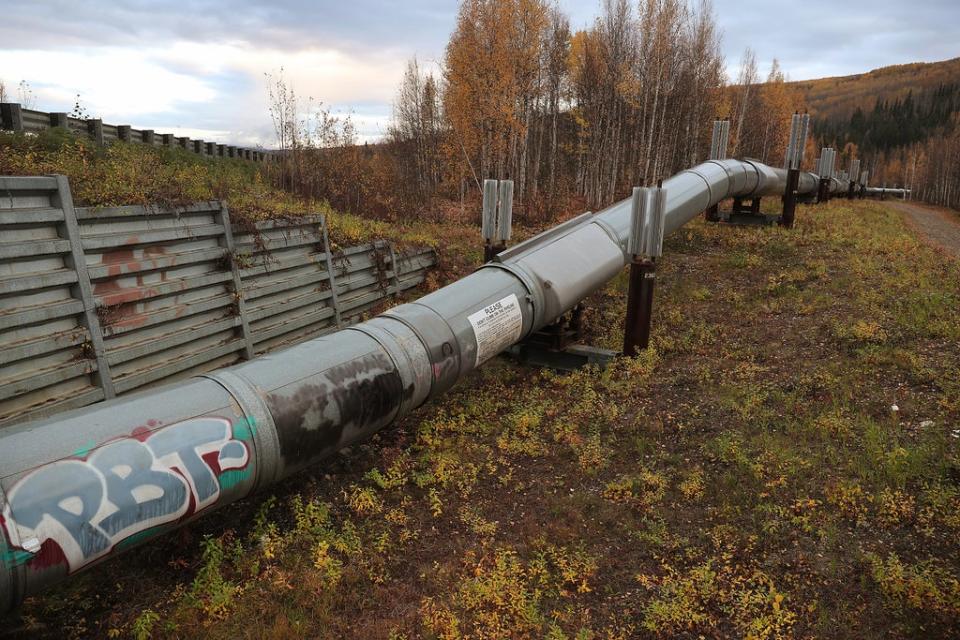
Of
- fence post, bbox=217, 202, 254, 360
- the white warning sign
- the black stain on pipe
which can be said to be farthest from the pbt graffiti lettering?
fence post, bbox=217, 202, 254, 360

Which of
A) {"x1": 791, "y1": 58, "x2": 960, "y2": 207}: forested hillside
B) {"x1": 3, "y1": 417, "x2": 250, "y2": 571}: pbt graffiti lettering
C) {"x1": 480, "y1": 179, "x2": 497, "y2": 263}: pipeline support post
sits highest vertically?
{"x1": 791, "y1": 58, "x2": 960, "y2": 207}: forested hillside

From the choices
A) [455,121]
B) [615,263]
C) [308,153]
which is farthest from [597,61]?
[615,263]

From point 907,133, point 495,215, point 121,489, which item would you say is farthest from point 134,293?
point 907,133

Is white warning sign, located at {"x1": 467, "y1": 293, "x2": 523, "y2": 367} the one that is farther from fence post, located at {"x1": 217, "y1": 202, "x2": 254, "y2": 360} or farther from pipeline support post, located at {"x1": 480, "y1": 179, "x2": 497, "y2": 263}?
fence post, located at {"x1": 217, "y1": 202, "x2": 254, "y2": 360}

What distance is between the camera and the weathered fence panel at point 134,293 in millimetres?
6117

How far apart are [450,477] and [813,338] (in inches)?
258

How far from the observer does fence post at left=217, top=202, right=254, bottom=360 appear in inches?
342

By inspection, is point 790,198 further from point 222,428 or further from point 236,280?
point 222,428

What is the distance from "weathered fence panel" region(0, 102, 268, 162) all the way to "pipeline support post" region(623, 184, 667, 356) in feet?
38.3

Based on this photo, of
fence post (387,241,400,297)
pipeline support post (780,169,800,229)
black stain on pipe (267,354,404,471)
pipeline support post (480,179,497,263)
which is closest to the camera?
black stain on pipe (267,354,404,471)

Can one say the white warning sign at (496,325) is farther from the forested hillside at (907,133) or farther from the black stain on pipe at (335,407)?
the forested hillside at (907,133)

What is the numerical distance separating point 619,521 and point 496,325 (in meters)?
3.14

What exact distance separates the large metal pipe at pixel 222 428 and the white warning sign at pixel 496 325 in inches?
0.8

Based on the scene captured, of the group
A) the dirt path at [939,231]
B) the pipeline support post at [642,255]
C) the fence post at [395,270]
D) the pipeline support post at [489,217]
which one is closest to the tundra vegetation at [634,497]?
the pipeline support post at [642,255]
